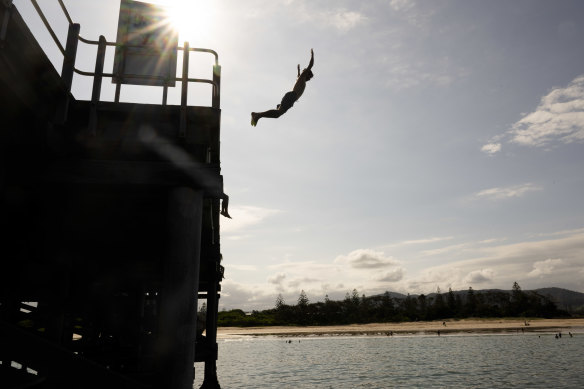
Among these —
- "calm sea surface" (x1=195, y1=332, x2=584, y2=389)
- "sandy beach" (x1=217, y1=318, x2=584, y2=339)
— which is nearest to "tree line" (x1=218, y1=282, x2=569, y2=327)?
"sandy beach" (x1=217, y1=318, x2=584, y2=339)

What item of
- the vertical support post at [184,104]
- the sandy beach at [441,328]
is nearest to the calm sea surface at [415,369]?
the vertical support post at [184,104]

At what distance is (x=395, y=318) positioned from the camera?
99938mm

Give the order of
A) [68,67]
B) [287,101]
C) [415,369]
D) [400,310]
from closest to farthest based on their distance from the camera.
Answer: [68,67] < [287,101] < [415,369] < [400,310]

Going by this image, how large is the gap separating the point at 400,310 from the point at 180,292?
363 feet

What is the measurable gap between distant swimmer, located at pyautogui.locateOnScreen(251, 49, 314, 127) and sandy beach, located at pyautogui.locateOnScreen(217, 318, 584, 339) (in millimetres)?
75430

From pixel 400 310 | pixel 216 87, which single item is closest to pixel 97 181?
pixel 216 87

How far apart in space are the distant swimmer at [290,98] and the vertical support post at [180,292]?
3.36m

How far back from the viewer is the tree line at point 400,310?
313ft

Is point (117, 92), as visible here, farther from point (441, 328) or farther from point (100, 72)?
point (441, 328)

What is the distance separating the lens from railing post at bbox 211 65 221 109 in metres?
5.15

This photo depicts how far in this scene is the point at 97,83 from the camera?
4898 millimetres

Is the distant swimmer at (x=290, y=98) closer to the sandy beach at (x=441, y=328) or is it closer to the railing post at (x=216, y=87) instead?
the railing post at (x=216, y=87)

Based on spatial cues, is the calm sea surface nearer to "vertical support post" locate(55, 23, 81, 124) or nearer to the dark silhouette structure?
the dark silhouette structure

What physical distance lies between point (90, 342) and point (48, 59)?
348 inches
